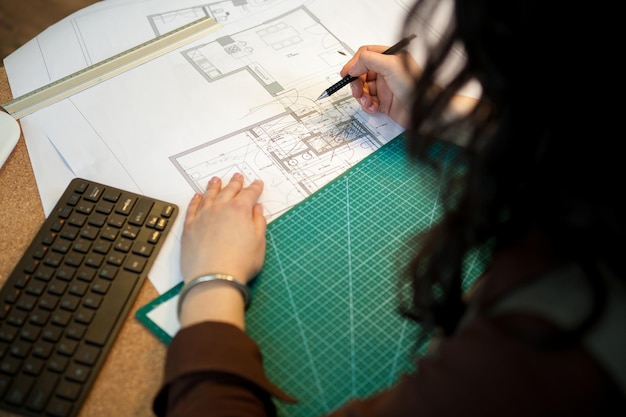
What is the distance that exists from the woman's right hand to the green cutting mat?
0.31ft

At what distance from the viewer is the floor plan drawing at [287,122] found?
892 mm

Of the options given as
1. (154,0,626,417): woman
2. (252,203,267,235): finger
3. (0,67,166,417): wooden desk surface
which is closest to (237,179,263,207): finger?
(252,203,267,235): finger

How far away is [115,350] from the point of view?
71 centimetres

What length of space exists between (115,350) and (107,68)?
512mm

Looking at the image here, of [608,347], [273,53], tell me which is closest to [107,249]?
[273,53]

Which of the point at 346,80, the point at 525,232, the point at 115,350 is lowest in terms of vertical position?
the point at 115,350

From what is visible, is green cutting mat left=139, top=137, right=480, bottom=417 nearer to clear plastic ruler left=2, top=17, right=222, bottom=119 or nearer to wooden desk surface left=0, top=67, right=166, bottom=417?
wooden desk surface left=0, top=67, right=166, bottom=417

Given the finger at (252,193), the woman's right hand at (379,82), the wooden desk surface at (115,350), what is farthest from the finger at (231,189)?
the woman's right hand at (379,82)

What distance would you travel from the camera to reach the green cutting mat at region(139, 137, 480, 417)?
70 cm

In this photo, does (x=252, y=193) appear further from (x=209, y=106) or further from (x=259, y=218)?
(x=209, y=106)

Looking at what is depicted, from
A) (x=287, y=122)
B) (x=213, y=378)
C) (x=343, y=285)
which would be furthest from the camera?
(x=287, y=122)

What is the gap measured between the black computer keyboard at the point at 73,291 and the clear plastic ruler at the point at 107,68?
0.21 m

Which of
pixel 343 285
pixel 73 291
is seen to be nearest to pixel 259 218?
pixel 343 285

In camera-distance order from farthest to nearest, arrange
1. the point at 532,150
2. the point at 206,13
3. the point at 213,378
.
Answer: the point at 206,13, the point at 213,378, the point at 532,150
